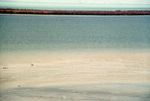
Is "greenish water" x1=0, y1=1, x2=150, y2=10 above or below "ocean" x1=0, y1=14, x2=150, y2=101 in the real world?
above

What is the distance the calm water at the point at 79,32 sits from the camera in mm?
656

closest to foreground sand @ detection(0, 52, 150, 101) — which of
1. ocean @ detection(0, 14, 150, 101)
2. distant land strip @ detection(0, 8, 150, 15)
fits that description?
ocean @ detection(0, 14, 150, 101)

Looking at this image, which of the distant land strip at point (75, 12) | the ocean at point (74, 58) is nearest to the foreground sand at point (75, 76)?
the ocean at point (74, 58)

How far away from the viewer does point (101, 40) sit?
705 millimetres

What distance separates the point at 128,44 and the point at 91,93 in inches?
8.9

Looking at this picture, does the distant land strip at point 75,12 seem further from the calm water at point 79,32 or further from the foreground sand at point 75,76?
the foreground sand at point 75,76

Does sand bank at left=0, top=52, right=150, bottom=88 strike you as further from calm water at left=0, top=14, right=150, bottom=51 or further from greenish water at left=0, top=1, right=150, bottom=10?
greenish water at left=0, top=1, right=150, bottom=10

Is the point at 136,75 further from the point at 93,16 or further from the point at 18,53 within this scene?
the point at 18,53

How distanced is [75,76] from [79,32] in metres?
0.17

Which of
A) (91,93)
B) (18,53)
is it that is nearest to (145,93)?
(91,93)

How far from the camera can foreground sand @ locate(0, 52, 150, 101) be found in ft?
1.95

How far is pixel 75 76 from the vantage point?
0.64 meters

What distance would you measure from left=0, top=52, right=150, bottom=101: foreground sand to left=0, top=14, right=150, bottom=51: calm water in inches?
1.2

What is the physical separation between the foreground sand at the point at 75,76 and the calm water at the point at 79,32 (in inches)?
1.2
